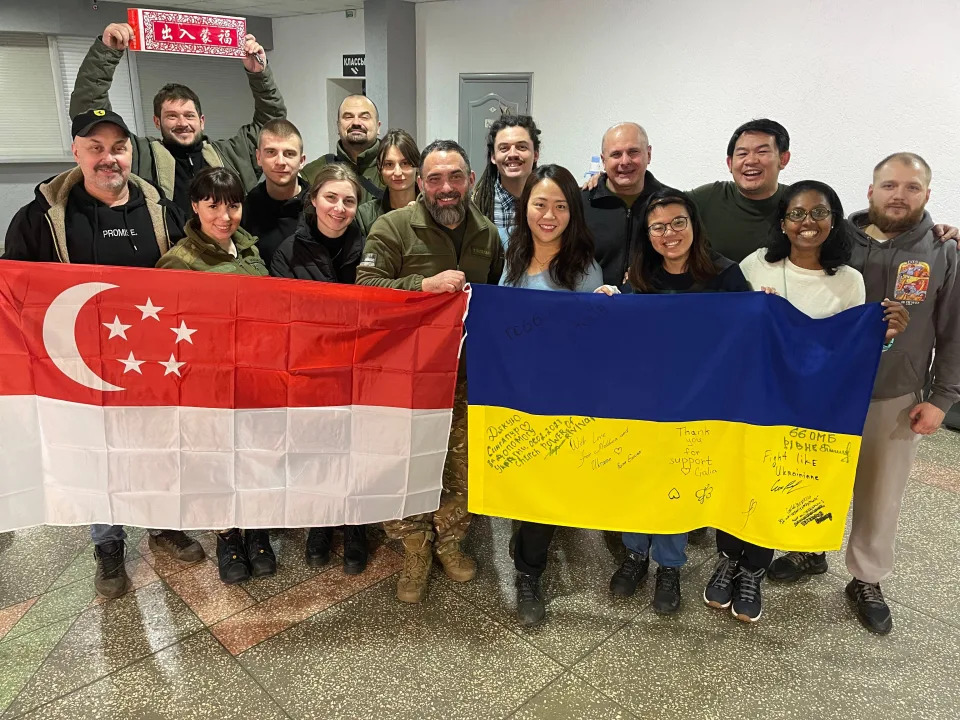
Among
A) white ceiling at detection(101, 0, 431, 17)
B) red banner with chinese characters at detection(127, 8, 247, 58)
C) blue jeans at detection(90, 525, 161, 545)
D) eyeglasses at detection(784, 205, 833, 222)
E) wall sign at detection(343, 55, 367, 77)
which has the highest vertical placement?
white ceiling at detection(101, 0, 431, 17)

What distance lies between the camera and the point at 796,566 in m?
2.69

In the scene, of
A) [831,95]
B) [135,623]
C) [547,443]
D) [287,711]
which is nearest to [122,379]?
[135,623]

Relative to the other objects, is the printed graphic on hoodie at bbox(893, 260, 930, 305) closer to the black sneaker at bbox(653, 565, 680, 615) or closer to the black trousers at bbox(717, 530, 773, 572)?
the black trousers at bbox(717, 530, 773, 572)

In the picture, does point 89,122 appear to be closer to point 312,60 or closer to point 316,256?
point 316,256

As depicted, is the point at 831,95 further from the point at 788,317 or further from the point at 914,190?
the point at 788,317

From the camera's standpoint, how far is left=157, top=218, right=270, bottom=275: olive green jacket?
229 centimetres

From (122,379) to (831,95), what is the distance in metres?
4.74

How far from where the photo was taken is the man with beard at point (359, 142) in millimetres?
3211

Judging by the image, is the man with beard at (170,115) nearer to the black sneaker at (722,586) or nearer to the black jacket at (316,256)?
the black jacket at (316,256)

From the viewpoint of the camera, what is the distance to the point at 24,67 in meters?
8.07

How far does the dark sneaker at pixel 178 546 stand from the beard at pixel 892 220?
9.49 ft

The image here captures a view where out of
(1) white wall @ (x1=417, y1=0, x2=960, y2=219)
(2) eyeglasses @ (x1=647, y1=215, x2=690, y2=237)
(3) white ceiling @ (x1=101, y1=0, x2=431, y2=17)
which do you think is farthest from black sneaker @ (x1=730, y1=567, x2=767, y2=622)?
(3) white ceiling @ (x1=101, y1=0, x2=431, y2=17)

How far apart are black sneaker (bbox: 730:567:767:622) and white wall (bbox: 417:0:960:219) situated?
327cm

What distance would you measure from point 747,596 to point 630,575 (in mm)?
429
